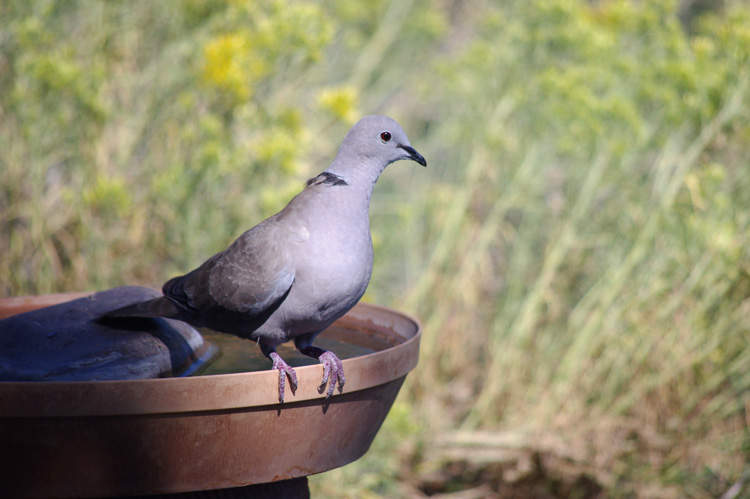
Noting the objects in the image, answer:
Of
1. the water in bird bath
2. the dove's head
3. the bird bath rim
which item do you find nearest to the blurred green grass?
the water in bird bath

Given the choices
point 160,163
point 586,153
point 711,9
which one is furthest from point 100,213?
point 711,9

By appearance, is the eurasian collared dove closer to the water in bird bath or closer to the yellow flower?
the water in bird bath

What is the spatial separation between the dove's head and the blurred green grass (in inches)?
42.2

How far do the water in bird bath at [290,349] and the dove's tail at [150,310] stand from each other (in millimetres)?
218

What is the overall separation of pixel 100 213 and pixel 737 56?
3.29m

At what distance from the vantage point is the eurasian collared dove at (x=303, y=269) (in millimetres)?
1890

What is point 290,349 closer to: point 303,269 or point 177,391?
point 303,269

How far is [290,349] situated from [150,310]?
0.59 m

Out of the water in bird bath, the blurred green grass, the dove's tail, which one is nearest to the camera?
the dove's tail

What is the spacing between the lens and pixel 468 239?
4.87 metres

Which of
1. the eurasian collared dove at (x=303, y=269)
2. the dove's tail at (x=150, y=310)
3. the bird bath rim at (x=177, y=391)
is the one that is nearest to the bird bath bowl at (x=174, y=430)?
the bird bath rim at (x=177, y=391)

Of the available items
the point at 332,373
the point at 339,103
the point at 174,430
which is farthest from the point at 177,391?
the point at 339,103

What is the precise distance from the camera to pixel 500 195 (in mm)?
4285

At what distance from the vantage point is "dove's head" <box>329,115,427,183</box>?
212cm
